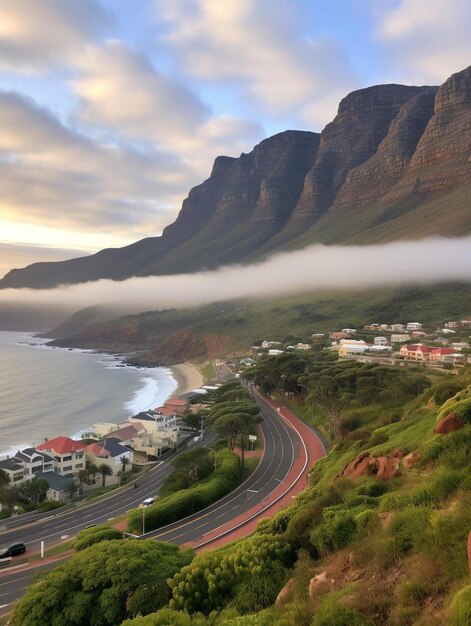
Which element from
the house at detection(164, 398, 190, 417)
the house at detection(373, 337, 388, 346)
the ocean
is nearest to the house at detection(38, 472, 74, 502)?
the ocean

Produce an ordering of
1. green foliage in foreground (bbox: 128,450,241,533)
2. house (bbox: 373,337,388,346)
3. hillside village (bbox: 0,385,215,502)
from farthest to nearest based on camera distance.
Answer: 1. house (bbox: 373,337,388,346)
2. hillside village (bbox: 0,385,215,502)
3. green foliage in foreground (bbox: 128,450,241,533)

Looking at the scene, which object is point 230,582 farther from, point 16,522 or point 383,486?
→ point 16,522

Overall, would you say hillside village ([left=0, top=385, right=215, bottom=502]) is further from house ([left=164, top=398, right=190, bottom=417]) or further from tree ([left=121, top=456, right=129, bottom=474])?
house ([left=164, top=398, right=190, bottom=417])

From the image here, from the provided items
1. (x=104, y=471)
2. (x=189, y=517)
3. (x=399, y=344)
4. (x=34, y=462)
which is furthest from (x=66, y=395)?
(x=189, y=517)

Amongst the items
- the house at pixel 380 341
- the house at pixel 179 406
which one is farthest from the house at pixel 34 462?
the house at pixel 380 341

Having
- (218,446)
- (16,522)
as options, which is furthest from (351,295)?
(16,522)

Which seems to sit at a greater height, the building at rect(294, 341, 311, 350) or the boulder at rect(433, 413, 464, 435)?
the boulder at rect(433, 413, 464, 435)
